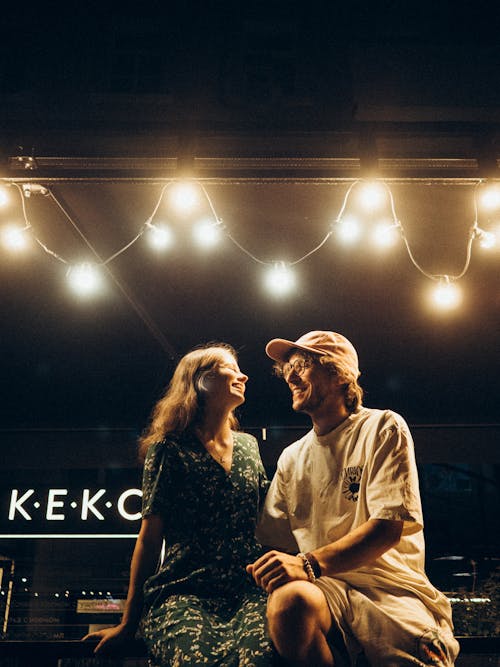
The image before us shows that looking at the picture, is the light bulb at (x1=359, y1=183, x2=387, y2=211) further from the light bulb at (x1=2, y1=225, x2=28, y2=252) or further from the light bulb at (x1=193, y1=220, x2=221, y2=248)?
the light bulb at (x1=2, y1=225, x2=28, y2=252)

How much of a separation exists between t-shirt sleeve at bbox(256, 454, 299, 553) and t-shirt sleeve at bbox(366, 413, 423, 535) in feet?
1.53

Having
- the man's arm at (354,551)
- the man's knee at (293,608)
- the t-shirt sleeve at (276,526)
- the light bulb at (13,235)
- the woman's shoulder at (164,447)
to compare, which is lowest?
the man's knee at (293,608)

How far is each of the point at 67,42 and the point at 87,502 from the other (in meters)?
5.41

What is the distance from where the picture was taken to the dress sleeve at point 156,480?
2299 mm

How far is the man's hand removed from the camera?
175 cm

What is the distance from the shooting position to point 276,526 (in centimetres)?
233

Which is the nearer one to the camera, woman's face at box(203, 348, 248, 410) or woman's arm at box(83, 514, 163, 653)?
woman's arm at box(83, 514, 163, 653)

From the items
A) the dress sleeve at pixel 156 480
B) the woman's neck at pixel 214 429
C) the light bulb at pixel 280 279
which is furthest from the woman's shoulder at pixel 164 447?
the light bulb at pixel 280 279

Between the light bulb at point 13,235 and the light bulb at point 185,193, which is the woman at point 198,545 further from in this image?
the light bulb at point 13,235

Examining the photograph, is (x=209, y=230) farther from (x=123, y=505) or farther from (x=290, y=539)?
(x=123, y=505)

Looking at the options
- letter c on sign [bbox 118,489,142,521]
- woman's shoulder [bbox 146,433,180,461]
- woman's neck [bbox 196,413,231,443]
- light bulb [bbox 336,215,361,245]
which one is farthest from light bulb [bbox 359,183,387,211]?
letter c on sign [bbox 118,489,142,521]

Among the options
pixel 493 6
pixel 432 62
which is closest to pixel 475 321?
pixel 432 62

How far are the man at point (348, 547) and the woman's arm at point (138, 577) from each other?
1.41 feet

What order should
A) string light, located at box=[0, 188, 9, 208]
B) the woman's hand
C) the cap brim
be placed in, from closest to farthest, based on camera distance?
the woman's hand
the cap brim
string light, located at box=[0, 188, 9, 208]
